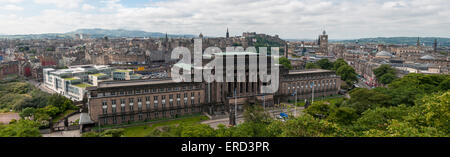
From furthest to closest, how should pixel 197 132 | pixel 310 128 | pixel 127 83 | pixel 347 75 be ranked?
pixel 347 75, pixel 127 83, pixel 197 132, pixel 310 128

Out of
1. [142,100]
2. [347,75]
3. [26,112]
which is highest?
[347,75]

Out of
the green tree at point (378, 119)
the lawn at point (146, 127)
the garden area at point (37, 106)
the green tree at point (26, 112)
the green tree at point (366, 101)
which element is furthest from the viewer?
the green tree at point (26, 112)

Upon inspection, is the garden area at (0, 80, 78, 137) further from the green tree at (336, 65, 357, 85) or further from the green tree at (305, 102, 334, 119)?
the green tree at (336, 65, 357, 85)

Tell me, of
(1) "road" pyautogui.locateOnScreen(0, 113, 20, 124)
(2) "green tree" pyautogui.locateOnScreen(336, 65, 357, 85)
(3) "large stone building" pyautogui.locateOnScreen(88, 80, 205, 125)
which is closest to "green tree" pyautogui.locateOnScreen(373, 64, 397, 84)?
(2) "green tree" pyautogui.locateOnScreen(336, 65, 357, 85)

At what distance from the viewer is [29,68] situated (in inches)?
4670

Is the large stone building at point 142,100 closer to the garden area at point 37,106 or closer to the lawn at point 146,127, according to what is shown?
the lawn at point 146,127

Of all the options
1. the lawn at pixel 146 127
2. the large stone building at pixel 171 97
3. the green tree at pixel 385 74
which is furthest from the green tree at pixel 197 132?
the green tree at pixel 385 74

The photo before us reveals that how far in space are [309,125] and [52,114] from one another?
55.5 m

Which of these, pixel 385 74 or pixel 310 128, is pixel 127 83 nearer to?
pixel 310 128

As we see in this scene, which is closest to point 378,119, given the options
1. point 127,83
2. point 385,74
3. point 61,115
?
point 127,83

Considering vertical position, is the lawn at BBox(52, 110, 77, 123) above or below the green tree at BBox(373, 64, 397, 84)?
below
